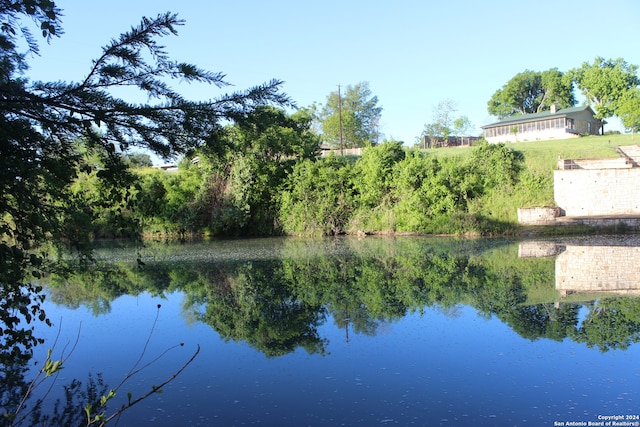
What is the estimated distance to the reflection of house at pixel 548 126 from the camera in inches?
1775

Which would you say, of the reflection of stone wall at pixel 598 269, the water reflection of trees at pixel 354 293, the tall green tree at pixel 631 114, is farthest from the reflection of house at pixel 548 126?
the water reflection of trees at pixel 354 293

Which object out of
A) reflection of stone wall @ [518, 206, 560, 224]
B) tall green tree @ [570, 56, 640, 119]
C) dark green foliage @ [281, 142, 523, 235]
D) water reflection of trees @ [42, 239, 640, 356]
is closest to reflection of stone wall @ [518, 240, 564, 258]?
water reflection of trees @ [42, 239, 640, 356]

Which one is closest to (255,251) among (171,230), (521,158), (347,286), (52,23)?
(347,286)

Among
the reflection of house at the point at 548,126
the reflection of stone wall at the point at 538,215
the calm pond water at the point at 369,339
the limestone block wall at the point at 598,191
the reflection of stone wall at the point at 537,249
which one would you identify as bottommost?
the calm pond water at the point at 369,339

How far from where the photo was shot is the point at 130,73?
3533 mm

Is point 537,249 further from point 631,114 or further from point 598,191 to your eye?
point 631,114

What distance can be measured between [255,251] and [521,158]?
1378cm

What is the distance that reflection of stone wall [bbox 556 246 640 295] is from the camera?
10.0 meters

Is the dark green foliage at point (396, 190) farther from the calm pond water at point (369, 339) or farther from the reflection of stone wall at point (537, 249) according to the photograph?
the calm pond water at point (369, 339)

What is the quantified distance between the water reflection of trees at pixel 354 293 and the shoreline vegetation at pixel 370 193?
5.76 metres

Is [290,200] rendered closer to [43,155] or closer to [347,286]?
[347,286]

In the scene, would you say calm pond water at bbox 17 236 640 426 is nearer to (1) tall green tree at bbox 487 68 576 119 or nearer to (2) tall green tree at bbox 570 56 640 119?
(2) tall green tree at bbox 570 56 640 119

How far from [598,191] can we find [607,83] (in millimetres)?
39314

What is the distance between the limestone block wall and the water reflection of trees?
6796mm
